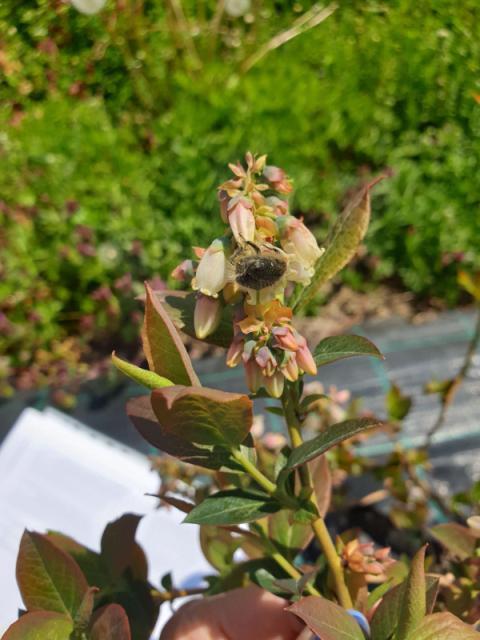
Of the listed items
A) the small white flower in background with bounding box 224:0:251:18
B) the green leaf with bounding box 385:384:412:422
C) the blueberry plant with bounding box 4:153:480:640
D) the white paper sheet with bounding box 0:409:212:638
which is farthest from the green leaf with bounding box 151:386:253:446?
the small white flower in background with bounding box 224:0:251:18

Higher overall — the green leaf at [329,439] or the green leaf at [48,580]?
the green leaf at [329,439]

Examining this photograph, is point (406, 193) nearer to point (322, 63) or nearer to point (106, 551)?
point (322, 63)

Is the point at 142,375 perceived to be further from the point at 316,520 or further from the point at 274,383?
the point at 316,520

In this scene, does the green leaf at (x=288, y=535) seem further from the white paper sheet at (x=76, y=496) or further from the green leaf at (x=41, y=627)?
the white paper sheet at (x=76, y=496)

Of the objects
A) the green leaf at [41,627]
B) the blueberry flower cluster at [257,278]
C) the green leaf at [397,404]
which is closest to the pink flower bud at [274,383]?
the blueberry flower cluster at [257,278]

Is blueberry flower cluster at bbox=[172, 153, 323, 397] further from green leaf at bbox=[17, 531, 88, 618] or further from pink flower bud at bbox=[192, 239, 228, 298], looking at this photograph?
green leaf at bbox=[17, 531, 88, 618]

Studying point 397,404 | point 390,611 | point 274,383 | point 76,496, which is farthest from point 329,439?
point 76,496

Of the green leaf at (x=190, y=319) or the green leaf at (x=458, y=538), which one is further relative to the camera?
the green leaf at (x=458, y=538)
